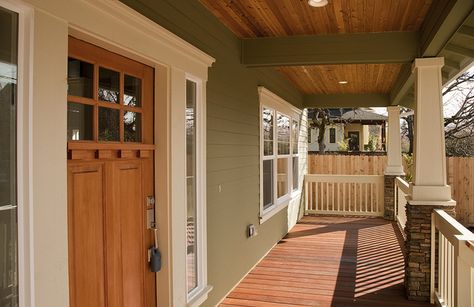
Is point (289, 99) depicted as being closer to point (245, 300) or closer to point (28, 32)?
point (245, 300)

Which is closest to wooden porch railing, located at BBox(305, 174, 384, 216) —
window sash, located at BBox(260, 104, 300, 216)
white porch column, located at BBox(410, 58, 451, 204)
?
window sash, located at BBox(260, 104, 300, 216)

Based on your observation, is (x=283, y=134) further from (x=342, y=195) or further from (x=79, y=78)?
(x=79, y=78)

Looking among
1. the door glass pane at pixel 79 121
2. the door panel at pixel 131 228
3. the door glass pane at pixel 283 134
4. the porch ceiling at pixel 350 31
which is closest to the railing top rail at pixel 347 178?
the door glass pane at pixel 283 134

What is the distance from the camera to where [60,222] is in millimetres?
1955

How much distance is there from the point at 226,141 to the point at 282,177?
3.37 metres

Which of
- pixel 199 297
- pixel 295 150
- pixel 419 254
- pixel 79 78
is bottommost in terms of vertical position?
pixel 199 297

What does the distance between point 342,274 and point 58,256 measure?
423 centimetres

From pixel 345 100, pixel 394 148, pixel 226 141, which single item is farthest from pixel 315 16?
pixel 394 148

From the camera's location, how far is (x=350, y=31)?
4535 mm

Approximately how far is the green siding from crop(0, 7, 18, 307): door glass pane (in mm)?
1102

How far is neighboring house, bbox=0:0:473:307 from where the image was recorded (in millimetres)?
1795

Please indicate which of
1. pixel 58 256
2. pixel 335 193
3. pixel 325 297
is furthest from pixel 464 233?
pixel 335 193

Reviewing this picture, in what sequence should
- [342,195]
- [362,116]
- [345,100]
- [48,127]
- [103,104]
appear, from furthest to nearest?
1. [362,116]
2. [342,195]
3. [345,100]
4. [103,104]
5. [48,127]

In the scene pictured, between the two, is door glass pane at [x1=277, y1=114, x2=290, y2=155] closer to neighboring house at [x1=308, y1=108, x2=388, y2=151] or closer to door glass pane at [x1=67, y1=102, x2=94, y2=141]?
door glass pane at [x1=67, y1=102, x2=94, y2=141]
